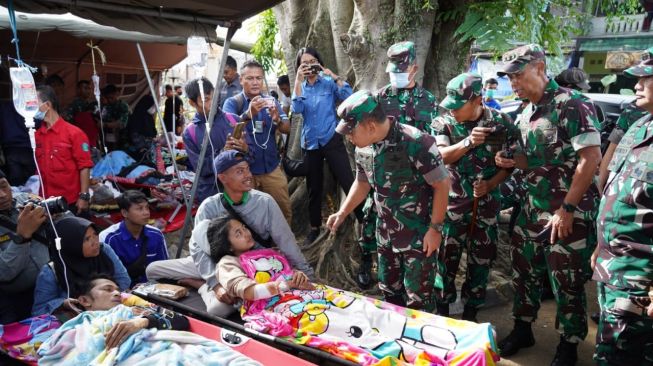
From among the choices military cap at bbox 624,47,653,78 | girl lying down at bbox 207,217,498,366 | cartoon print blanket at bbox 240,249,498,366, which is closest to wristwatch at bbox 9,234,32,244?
girl lying down at bbox 207,217,498,366

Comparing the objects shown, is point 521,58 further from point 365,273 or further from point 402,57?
point 365,273

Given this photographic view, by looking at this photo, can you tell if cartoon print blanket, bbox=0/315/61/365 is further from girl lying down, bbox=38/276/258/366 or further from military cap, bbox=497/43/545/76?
military cap, bbox=497/43/545/76

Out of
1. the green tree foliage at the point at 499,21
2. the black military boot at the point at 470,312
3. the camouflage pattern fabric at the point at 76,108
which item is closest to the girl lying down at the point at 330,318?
the black military boot at the point at 470,312

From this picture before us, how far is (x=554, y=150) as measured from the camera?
337 cm

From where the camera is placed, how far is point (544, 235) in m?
3.47

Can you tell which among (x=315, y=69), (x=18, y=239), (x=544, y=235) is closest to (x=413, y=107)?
(x=315, y=69)

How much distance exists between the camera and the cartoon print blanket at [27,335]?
318cm

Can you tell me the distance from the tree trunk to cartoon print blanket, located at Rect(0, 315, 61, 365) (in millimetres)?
2699

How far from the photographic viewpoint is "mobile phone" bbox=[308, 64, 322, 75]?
5258 millimetres

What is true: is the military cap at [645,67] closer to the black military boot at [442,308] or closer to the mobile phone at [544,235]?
the mobile phone at [544,235]

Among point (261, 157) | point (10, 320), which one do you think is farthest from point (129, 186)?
point (10, 320)

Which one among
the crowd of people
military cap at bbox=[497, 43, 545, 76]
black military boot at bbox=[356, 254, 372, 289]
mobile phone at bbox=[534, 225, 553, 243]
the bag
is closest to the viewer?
the crowd of people

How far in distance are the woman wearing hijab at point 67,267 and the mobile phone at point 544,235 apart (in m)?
3.05

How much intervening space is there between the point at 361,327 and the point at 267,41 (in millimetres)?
6175
